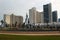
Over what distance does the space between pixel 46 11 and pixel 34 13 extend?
32.8 feet

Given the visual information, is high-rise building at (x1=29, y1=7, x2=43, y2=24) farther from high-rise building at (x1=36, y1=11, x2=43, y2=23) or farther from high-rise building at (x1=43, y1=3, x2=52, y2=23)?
high-rise building at (x1=43, y1=3, x2=52, y2=23)

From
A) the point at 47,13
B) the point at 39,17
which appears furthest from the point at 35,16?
the point at 47,13

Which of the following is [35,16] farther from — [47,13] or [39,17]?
[47,13]

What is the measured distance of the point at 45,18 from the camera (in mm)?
130500

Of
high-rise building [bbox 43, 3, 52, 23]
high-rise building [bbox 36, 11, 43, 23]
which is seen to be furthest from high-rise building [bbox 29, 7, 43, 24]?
high-rise building [bbox 43, 3, 52, 23]

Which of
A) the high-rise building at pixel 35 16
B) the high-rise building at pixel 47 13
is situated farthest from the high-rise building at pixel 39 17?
the high-rise building at pixel 47 13

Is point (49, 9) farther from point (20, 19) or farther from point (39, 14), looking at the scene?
point (20, 19)

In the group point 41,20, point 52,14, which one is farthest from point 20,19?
point 52,14

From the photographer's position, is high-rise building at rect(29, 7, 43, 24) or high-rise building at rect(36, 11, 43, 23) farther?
high-rise building at rect(36, 11, 43, 23)

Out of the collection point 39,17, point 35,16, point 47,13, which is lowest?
point 39,17

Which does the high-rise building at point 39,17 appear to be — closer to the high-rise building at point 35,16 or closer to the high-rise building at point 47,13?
the high-rise building at point 35,16

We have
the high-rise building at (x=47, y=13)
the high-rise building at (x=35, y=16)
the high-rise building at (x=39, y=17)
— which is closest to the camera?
the high-rise building at (x=47, y=13)

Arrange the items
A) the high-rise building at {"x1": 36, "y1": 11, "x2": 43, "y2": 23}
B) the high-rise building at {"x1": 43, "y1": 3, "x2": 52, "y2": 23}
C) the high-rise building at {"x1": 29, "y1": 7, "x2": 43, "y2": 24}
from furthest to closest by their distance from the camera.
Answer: the high-rise building at {"x1": 36, "y1": 11, "x2": 43, "y2": 23}, the high-rise building at {"x1": 29, "y1": 7, "x2": 43, "y2": 24}, the high-rise building at {"x1": 43, "y1": 3, "x2": 52, "y2": 23}

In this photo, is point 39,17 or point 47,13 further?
point 39,17
